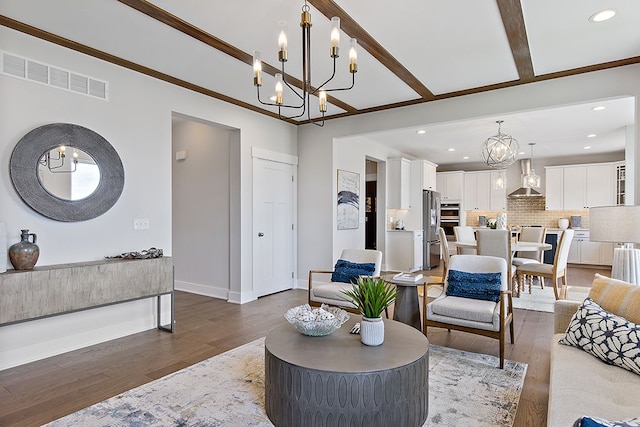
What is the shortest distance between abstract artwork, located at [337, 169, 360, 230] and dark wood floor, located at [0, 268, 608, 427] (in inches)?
80.4

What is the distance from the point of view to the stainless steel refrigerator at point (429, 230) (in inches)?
319

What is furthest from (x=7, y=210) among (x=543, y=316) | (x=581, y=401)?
(x=543, y=316)

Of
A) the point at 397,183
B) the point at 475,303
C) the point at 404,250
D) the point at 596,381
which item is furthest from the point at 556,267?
the point at 596,381

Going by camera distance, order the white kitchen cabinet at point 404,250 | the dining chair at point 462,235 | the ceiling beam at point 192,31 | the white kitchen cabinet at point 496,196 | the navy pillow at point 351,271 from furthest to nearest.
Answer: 1. the white kitchen cabinet at point 496,196
2. the white kitchen cabinet at point 404,250
3. the dining chair at point 462,235
4. the navy pillow at point 351,271
5. the ceiling beam at point 192,31

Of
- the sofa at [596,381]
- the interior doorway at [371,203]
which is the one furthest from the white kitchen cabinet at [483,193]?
the sofa at [596,381]

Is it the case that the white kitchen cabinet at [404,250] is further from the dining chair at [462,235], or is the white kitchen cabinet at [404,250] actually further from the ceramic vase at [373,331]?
the ceramic vase at [373,331]

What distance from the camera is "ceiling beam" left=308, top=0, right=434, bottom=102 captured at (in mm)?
2691

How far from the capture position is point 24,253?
291 centimetres

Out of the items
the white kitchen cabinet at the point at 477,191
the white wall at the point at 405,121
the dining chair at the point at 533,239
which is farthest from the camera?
the white kitchen cabinet at the point at 477,191

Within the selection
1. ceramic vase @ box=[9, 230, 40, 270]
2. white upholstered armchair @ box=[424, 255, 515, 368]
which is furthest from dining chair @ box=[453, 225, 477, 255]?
ceramic vase @ box=[9, 230, 40, 270]

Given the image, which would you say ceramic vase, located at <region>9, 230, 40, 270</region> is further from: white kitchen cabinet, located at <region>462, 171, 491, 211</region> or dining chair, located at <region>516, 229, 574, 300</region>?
white kitchen cabinet, located at <region>462, 171, 491, 211</region>

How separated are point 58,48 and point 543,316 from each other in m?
5.94

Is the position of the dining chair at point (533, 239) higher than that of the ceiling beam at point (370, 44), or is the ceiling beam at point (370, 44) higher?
the ceiling beam at point (370, 44)

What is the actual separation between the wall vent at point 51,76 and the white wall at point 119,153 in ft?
0.17
